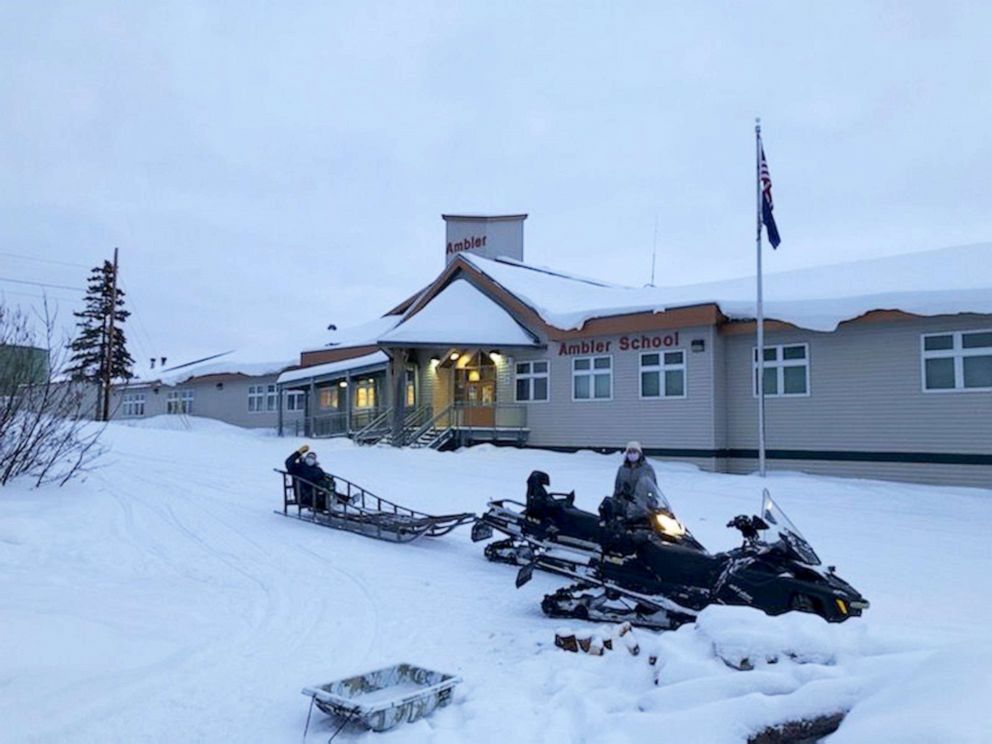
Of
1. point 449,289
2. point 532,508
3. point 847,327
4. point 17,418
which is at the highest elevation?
point 449,289

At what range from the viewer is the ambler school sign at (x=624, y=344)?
2011 cm

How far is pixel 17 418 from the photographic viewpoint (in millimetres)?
12078

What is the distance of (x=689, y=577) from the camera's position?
726 cm

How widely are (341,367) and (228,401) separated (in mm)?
13506

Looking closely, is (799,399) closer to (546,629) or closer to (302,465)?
(302,465)

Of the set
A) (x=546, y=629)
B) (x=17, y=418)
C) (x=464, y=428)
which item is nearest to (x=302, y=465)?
(x=17, y=418)

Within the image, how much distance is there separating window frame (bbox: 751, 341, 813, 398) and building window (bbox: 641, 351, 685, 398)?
5.63ft

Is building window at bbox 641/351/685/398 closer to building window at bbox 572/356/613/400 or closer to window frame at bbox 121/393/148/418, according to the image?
building window at bbox 572/356/613/400

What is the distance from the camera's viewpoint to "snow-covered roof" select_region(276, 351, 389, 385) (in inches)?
1046

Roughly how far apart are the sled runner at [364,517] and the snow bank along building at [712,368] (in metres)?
9.35

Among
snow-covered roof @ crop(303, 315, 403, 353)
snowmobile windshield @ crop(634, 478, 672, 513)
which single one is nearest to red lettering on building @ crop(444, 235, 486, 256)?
snow-covered roof @ crop(303, 315, 403, 353)

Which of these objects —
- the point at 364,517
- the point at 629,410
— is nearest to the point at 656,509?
the point at 364,517

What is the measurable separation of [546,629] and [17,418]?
9.23 metres

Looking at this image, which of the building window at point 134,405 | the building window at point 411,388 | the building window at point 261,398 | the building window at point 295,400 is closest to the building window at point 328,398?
the building window at point 295,400
